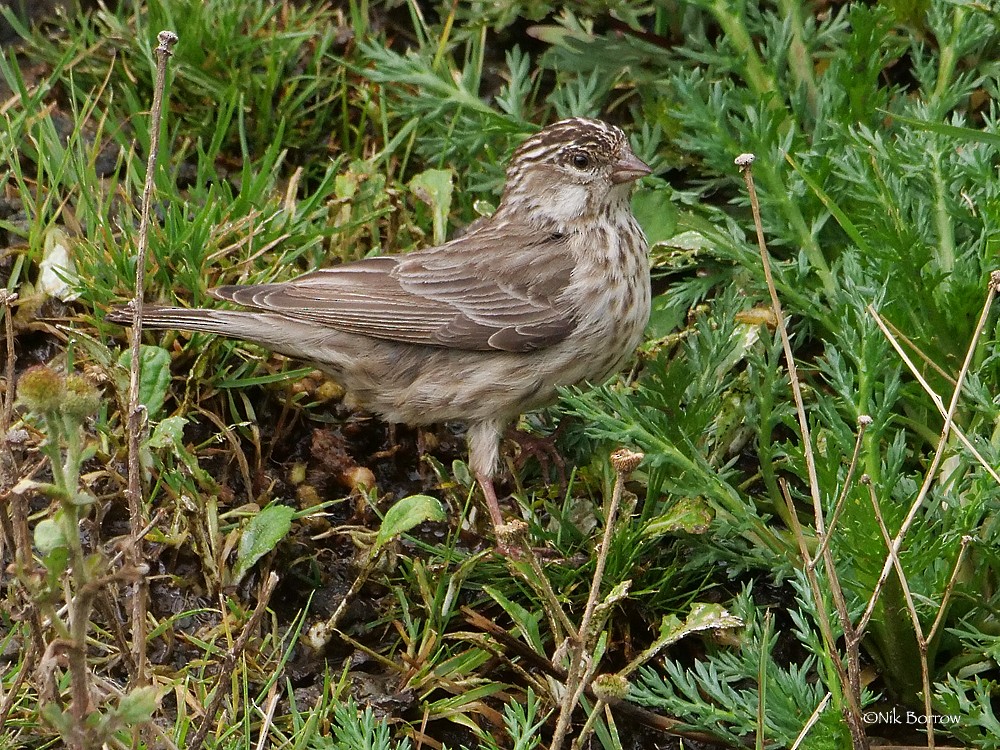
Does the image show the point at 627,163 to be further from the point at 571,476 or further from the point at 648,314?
the point at 571,476

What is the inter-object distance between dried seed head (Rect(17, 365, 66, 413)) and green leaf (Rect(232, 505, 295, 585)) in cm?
190

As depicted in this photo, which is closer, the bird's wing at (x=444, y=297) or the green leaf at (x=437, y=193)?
the bird's wing at (x=444, y=297)

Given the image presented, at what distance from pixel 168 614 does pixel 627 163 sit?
267 cm

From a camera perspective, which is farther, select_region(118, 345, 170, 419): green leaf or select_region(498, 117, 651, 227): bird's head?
select_region(498, 117, 651, 227): bird's head

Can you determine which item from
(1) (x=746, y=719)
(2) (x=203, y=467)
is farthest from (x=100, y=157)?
(1) (x=746, y=719)

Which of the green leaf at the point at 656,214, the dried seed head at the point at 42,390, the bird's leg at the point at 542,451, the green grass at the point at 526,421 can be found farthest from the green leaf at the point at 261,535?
the green leaf at the point at 656,214

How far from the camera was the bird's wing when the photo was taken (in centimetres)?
536

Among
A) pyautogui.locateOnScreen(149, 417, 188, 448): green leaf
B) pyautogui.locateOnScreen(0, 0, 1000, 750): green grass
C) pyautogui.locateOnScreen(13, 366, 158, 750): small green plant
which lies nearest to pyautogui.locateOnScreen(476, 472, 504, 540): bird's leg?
pyautogui.locateOnScreen(0, 0, 1000, 750): green grass

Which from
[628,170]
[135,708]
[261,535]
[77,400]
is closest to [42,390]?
[77,400]

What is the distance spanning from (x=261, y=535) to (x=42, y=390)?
1.99 meters

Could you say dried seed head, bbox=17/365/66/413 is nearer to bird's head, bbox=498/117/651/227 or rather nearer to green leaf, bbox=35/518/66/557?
green leaf, bbox=35/518/66/557

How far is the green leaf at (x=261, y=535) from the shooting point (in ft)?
15.4

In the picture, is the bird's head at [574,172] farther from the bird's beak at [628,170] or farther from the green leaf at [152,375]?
the green leaf at [152,375]

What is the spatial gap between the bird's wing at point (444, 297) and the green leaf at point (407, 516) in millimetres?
968
